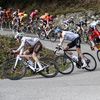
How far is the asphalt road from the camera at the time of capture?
39.1ft

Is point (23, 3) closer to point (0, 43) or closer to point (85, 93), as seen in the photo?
point (0, 43)

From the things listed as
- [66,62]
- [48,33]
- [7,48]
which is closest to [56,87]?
[66,62]

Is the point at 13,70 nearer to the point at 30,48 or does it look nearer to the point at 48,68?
the point at 30,48

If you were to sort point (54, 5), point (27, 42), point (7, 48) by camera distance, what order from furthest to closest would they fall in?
1. point (54, 5)
2. point (7, 48)
3. point (27, 42)

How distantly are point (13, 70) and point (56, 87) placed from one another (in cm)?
276

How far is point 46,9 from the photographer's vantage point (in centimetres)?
4134

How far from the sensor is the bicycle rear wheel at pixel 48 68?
15867mm

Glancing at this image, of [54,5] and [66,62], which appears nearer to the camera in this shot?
[66,62]

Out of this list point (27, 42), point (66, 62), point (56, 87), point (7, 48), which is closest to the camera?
point (56, 87)

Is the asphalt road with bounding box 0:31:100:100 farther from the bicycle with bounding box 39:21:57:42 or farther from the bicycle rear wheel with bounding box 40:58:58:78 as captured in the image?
the bicycle with bounding box 39:21:57:42

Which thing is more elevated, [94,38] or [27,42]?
[94,38]

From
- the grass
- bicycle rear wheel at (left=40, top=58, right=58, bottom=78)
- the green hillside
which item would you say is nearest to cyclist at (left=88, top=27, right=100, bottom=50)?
the grass

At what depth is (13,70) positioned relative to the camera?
Answer: 15.7 m

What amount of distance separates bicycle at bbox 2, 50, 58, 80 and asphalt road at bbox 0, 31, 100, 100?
21 centimetres
